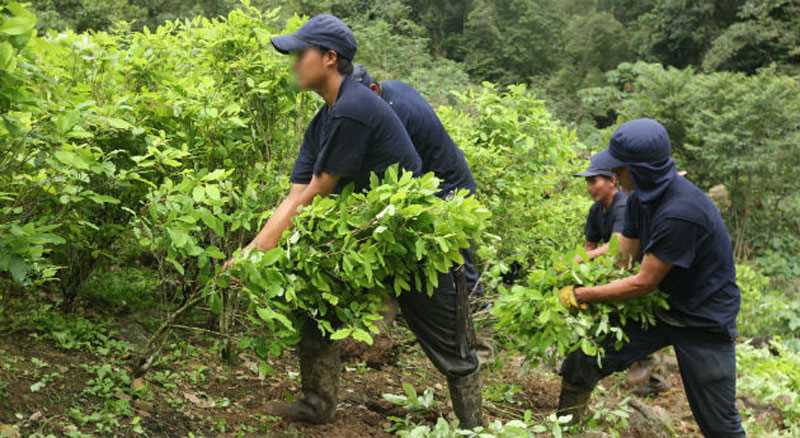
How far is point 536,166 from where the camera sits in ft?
18.7

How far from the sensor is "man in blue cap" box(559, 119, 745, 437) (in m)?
3.77

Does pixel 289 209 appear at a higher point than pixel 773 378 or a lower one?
higher

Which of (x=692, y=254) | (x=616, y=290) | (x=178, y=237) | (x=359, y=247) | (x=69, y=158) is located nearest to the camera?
(x=69, y=158)

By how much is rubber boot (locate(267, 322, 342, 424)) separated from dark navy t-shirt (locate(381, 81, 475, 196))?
1.14 meters

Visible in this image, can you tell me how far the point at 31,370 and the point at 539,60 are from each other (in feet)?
120

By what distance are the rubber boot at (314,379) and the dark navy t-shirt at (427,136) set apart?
1.14m

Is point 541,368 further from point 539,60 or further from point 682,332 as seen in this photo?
point 539,60

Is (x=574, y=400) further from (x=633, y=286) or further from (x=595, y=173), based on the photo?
(x=595, y=173)

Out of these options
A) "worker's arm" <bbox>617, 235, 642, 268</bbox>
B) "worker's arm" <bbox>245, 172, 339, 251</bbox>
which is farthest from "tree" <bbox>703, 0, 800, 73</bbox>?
"worker's arm" <bbox>245, 172, 339, 251</bbox>

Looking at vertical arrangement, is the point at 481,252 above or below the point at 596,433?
above

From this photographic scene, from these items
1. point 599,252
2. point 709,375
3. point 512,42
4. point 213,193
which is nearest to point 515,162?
point 599,252

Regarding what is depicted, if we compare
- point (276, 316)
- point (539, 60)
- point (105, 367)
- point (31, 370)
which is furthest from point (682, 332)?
point (539, 60)

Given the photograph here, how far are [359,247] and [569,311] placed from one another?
1.45 meters

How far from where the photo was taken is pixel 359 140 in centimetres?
339
